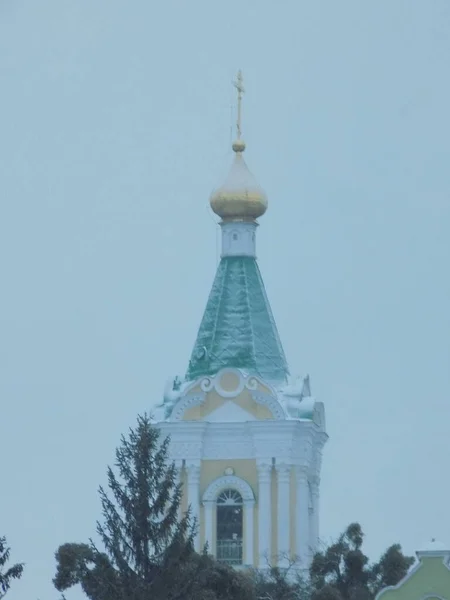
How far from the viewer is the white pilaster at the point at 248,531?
60938mm

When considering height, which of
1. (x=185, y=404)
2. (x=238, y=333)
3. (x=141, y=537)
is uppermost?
(x=238, y=333)

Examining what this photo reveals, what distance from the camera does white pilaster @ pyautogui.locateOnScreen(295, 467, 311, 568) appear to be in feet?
201

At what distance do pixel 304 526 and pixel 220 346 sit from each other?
3.69 m

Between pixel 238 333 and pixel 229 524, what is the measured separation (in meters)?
3.51

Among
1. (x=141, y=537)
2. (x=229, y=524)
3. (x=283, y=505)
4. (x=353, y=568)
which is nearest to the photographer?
(x=141, y=537)

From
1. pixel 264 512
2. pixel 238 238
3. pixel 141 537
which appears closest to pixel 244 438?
pixel 264 512

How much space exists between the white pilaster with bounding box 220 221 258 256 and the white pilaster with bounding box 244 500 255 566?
15.6 feet

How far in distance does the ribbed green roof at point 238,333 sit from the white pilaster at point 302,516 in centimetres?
188

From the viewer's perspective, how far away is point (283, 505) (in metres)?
61.6

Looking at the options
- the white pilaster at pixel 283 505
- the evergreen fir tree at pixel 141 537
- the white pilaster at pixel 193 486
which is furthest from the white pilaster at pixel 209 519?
the evergreen fir tree at pixel 141 537

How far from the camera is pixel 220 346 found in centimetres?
6250

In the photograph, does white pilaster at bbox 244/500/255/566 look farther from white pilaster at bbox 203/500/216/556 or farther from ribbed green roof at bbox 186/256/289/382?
ribbed green roof at bbox 186/256/289/382

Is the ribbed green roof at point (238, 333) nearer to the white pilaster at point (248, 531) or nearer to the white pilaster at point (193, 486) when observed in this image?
the white pilaster at point (193, 486)

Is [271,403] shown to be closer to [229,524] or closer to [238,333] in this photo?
[238,333]
